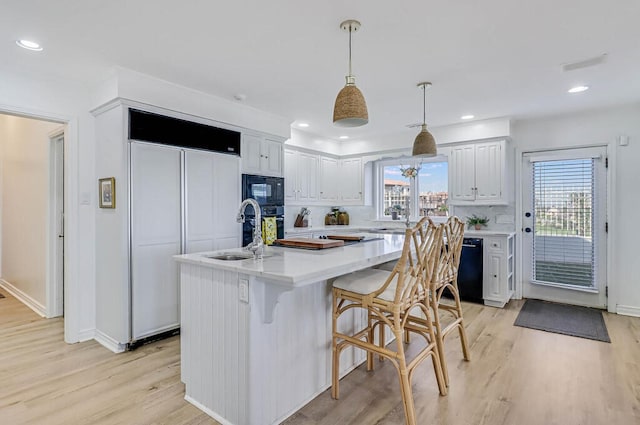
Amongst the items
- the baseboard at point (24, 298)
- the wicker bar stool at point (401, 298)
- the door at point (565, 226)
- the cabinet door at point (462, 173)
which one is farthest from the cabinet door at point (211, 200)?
the door at point (565, 226)

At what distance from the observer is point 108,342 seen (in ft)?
10.3

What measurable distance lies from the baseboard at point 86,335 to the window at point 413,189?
4387mm

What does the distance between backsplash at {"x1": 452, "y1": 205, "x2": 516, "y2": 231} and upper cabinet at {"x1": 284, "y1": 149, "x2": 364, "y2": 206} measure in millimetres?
1677

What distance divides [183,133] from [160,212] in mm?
801

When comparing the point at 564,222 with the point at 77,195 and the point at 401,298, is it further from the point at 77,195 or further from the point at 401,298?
the point at 77,195

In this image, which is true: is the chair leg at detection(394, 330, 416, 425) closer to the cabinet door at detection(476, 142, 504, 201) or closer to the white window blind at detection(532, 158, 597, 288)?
the cabinet door at detection(476, 142, 504, 201)

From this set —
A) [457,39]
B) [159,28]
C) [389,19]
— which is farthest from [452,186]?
[159,28]

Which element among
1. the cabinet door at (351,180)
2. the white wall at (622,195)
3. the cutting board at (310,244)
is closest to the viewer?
the cutting board at (310,244)

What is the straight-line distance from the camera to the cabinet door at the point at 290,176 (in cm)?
520

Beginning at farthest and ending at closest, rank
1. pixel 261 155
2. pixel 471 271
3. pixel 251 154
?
pixel 471 271
pixel 261 155
pixel 251 154

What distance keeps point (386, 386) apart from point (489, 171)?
3.38 metres

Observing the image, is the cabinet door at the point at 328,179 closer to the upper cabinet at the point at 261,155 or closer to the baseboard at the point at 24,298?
the upper cabinet at the point at 261,155

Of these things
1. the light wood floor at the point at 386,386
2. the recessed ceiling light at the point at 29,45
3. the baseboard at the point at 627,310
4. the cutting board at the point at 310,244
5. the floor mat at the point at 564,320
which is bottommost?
the light wood floor at the point at 386,386

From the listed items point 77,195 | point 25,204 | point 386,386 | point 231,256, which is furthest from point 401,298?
point 25,204
